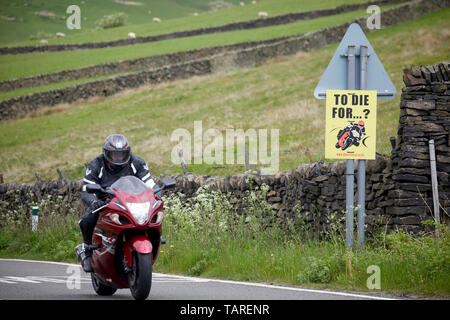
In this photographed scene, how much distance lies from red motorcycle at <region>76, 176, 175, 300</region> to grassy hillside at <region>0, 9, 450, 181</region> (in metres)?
15.7

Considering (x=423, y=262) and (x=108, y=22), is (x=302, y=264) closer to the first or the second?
(x=423, y=262)

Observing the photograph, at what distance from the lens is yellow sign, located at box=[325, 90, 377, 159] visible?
31.5ft

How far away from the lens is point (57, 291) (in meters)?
9.59

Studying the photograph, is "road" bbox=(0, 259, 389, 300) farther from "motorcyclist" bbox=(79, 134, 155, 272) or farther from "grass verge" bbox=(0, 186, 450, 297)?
"motorcyclist" bbox=(79, 134, 155, 272)

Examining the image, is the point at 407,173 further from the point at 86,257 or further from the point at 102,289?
the point at 86,257

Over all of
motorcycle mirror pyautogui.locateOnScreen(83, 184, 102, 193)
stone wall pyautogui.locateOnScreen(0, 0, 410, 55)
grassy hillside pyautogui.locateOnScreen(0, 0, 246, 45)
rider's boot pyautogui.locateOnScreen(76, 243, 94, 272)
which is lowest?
rider's boot pyautogui.locateOnScreen(76, 243, 94, 272)

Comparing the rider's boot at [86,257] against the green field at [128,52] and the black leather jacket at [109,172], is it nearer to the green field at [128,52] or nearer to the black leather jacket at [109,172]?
the black leather jacket at [109,172]

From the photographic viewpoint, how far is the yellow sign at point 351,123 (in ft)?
31.5

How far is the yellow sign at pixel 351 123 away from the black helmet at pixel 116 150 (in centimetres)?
283

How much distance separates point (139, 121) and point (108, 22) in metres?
71.8

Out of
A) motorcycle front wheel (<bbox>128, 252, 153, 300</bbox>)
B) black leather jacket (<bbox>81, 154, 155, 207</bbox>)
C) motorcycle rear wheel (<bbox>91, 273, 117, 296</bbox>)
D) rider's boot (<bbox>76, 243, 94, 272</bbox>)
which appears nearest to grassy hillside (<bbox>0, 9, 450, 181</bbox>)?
black leather jacket (<bbox>81, 154, 155, 207</bbox>)

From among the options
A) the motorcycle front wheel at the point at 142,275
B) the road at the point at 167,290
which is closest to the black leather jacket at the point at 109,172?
the road at the point at 167,290

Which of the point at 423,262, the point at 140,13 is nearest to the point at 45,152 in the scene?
the point at 423,262

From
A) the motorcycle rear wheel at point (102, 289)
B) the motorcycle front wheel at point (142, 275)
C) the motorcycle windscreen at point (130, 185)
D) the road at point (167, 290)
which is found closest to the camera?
the motorcycle front wheel at point (142, 275)
